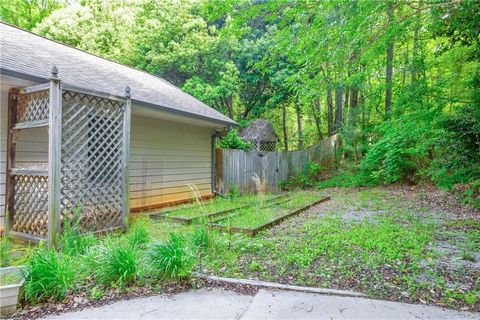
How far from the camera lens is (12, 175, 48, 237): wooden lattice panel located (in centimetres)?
402

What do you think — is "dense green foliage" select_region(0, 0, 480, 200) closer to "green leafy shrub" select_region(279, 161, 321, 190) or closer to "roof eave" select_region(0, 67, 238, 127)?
"green leafy shrub" select_region(279, 161, 321, 190)

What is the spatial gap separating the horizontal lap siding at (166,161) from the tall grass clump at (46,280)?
4.07m

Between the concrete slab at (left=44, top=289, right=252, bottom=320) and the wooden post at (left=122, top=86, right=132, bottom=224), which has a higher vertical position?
the wooden post at (left=122, top=86, right=132, bottom=224)

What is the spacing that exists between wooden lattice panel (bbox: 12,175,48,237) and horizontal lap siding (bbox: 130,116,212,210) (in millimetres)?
2401

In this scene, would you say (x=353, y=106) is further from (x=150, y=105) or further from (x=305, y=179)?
(x=150, y=105)

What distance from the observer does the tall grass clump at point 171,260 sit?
9.15 ft

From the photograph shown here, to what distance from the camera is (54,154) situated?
3789mm

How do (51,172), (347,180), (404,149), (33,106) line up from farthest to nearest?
(347,180) → (404,149) → (33,106) → (51,172)

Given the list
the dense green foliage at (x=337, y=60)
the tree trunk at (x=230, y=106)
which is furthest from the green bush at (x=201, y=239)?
the tree trunk at (x=230, y=106)

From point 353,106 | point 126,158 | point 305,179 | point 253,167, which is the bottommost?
point 305,179

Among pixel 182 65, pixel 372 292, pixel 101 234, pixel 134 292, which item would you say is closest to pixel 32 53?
pixel 101 234

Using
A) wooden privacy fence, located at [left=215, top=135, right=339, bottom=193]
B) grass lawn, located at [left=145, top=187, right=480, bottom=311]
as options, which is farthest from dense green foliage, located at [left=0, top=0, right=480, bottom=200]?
grass lawn, located at [left=145, top=187, right=480, bottom=311]

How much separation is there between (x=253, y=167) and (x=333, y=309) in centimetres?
780

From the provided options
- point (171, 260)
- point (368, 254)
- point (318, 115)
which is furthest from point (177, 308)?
point (318, 115)
